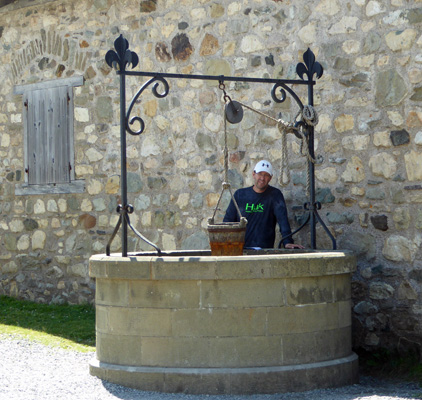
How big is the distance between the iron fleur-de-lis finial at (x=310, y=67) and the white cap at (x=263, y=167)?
2.79 ft

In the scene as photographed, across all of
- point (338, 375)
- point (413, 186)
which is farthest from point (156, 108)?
point (338, 375)

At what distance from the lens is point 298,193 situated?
729 cm

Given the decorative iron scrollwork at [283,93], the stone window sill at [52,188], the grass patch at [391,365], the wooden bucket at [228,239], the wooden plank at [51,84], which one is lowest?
the grass patch at [391,365]

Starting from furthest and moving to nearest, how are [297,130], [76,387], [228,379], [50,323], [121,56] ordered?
1. [50,323]
2. [297,130]
3. [121,56]
4. [76,387]
5. [228,379]

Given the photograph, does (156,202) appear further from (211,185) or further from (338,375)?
(338,375)

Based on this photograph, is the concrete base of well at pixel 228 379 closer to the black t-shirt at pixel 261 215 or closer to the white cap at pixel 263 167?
the black t-shirt at pixel 261 215

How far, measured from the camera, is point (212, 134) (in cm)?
793

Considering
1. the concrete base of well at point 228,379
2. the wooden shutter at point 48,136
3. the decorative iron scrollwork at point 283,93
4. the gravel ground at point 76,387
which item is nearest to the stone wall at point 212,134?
the wooden shutter at point 48,136

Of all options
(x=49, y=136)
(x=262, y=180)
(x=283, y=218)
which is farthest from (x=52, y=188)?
(x=283, y=218)

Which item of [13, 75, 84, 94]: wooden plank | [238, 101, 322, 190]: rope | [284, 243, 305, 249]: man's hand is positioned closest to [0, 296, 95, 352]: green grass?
[284, 243, 305, 249]: man's hand

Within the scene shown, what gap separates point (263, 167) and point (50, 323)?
2.83 meters

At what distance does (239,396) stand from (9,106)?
5939mm

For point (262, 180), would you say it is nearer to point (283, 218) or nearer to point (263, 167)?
point (263, 167)

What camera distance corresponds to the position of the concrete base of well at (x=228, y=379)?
17.3 ft
